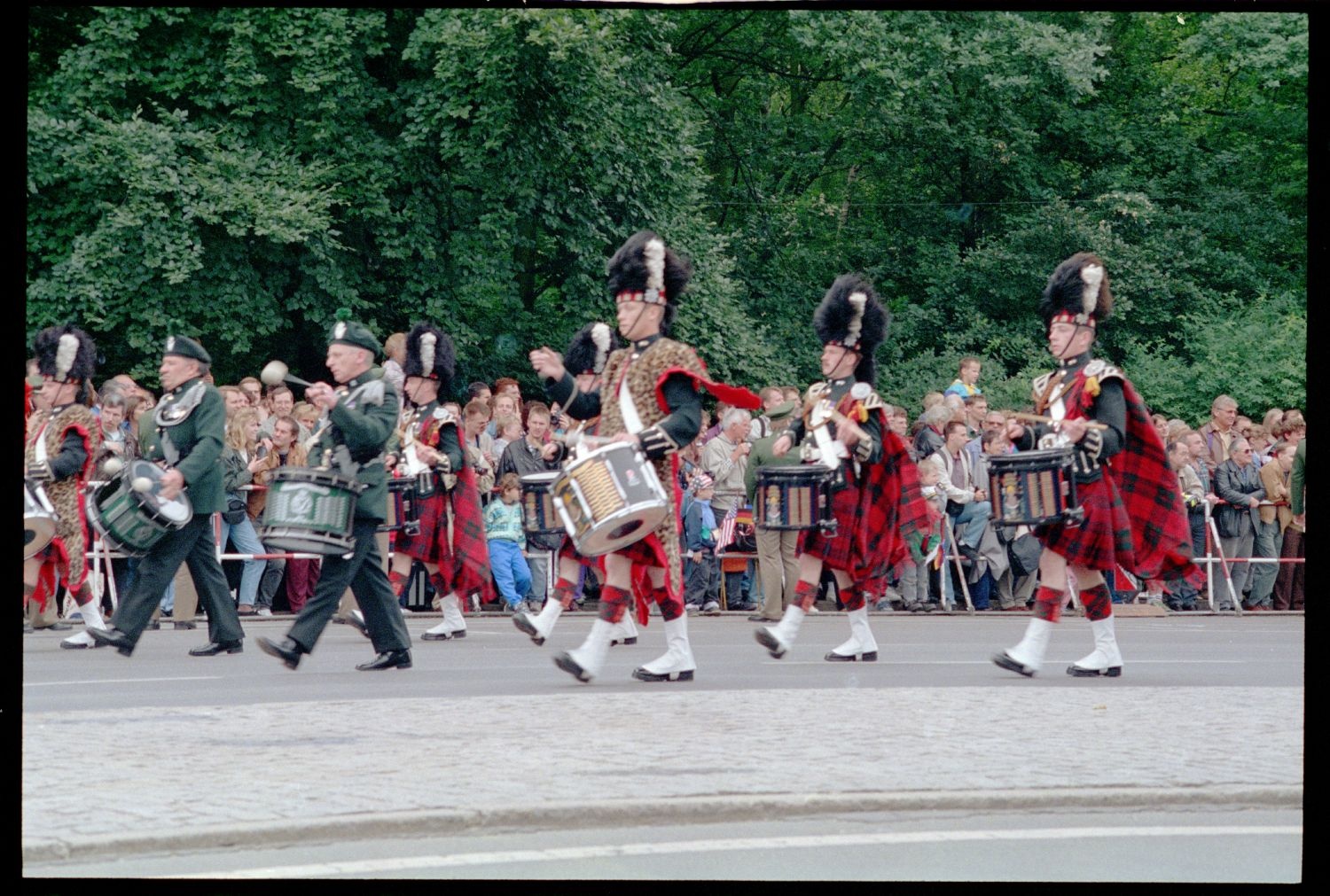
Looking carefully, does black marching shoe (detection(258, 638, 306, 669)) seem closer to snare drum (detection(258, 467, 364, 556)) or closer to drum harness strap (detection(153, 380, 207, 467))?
snare drum (detection(258, 467, 364, 556))

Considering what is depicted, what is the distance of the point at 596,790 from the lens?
290 inches

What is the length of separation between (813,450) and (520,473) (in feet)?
18.2

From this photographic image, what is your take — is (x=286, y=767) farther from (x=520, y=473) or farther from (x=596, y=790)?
(x=520, y=473)

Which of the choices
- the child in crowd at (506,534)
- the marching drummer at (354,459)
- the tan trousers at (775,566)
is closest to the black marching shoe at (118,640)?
the marching drummer at (354,459)

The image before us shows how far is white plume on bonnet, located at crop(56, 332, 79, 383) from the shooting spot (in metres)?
14.0

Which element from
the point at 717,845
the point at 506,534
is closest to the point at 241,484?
the point at 506,534

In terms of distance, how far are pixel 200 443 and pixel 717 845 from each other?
6753mm

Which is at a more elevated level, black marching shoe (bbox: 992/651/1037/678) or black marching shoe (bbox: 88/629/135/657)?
black marching shoe (bbox: 88/629/135/657)

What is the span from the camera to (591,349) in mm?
14281

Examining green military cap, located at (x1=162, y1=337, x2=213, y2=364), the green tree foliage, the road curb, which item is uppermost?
the green tree foliage

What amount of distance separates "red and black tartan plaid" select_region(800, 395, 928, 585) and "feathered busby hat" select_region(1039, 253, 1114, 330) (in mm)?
→ 1319

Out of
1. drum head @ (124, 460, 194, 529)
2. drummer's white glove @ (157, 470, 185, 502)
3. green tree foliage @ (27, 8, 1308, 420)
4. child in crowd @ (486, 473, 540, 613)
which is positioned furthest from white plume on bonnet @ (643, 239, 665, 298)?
green tree foliage @ (27, 8, 1308, 420)

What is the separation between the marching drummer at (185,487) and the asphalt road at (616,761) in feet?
1.23

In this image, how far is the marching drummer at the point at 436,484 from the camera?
47.9 feet
